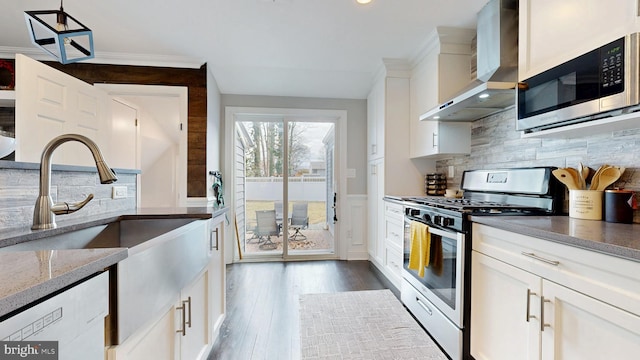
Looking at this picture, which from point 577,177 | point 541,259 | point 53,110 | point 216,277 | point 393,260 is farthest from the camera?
point 393,260

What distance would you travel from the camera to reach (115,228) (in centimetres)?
148

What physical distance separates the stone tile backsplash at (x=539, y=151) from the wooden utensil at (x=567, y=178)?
0.15 m

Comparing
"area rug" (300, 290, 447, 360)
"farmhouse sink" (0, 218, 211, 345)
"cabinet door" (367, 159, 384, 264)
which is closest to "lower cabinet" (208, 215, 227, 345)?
"farmhouse sink" (0, 218, 211, 345)

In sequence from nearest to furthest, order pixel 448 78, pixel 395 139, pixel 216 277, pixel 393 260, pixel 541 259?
pixel 541 259 < pixel 216 277 < pixel 448 78 < pixel 393 260 < pixel 395 139

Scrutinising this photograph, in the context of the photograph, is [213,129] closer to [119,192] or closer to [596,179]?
[119,192]

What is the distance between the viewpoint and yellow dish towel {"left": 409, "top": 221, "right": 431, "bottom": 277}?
1.95 metres

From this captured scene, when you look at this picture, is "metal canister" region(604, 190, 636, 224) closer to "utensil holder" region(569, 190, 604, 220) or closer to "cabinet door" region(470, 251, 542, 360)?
"utensil holder" region(569, 190, 604, 220)

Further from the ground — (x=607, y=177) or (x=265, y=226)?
(x=607, y=177)

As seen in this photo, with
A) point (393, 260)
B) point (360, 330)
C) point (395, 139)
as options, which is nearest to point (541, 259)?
point (360, 330)

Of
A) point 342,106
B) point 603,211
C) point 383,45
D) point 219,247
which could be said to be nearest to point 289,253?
point 219,247

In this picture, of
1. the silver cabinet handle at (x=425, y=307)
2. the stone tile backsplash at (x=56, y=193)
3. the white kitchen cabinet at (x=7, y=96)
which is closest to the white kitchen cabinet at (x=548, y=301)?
the silver cabinet handle at (x=425, y=307)

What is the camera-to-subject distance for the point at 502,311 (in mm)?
1348

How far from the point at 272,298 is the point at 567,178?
8.06 ft

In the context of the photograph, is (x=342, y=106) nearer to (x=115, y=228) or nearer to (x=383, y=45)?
(x=383, y=45)
